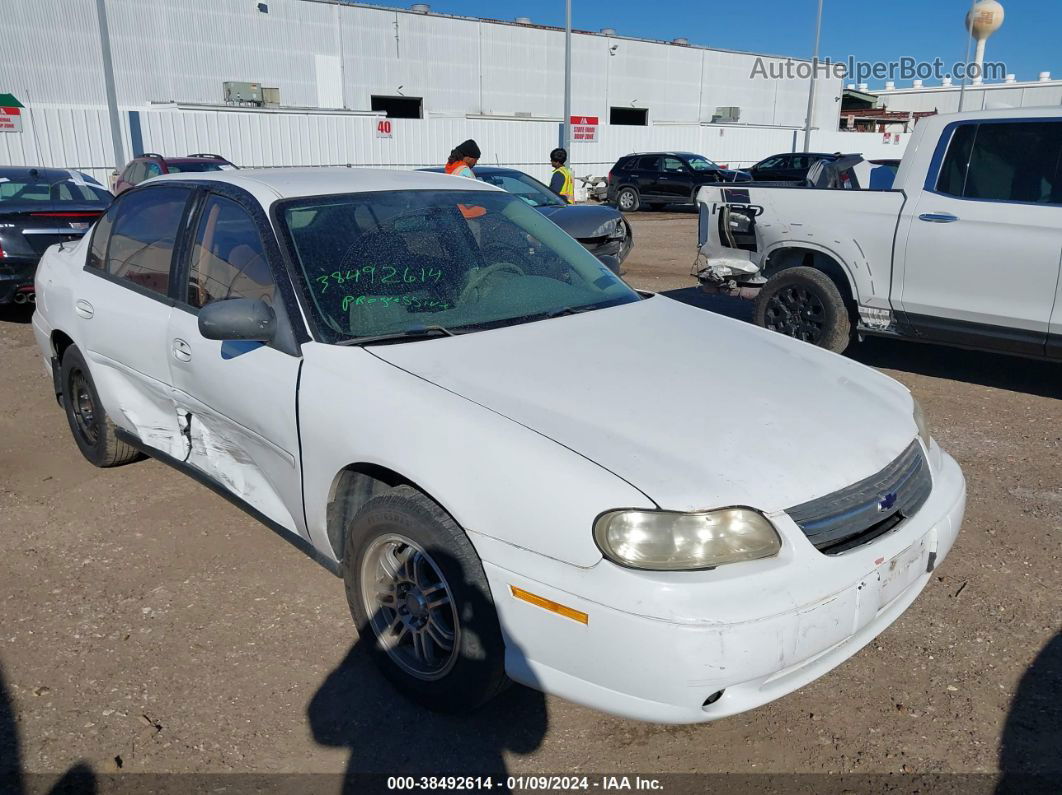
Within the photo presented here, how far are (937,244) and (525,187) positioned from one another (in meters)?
6.43

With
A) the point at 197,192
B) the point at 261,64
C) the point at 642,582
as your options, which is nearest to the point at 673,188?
the point at 261,64

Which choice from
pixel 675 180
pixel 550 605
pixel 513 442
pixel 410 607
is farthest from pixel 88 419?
pixel 675 180

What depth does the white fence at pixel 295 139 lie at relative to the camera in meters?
21.2

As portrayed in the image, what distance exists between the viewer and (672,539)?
2.19m

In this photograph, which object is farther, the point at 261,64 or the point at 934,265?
the point at 261,64

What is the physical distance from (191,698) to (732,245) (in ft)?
18.7

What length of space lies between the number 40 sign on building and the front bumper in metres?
29.4

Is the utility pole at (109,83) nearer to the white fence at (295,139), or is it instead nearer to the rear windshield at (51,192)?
the white fence at (295,139)

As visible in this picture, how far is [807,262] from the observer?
6.91m

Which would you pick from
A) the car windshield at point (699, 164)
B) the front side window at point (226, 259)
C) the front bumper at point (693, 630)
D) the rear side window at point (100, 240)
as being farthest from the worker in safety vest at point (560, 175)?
the car windshield at point (699, 164)

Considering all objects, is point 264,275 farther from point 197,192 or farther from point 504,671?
point 504,671

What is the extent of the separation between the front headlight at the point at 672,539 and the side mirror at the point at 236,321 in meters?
1.46

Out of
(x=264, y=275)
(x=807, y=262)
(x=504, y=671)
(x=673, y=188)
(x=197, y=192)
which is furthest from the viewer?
(x=673, y=188)

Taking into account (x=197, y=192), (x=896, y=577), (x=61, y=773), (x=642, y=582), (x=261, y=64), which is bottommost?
(x=61, y=773)
